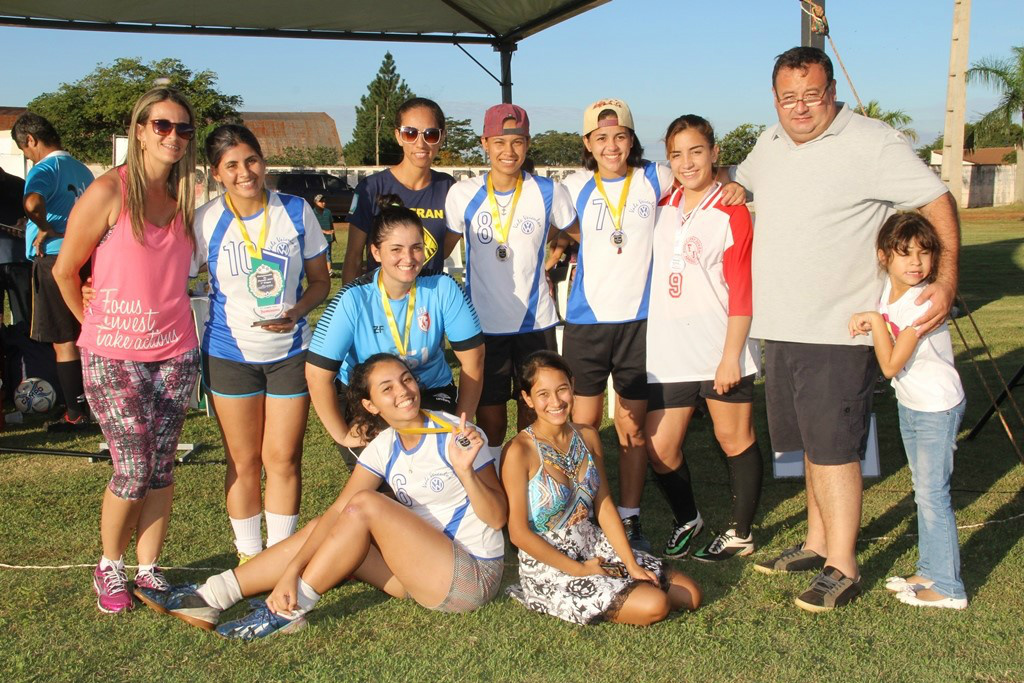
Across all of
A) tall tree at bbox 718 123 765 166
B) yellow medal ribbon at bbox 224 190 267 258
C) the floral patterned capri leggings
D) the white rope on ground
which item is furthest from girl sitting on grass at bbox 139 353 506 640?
tall tree at bbox 718 123 765 166

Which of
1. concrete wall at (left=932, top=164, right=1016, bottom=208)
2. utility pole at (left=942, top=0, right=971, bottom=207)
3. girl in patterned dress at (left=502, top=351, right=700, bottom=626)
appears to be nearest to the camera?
girl in patterned dress at (left=502, top=351, right=700, bottom=626)

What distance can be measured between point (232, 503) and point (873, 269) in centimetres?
274

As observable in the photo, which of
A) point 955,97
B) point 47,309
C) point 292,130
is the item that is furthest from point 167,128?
point 292,130

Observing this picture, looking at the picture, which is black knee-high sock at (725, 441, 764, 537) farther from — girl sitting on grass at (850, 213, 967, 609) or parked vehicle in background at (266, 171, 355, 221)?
parked vehicle in background at (266, 171, 355, 221)

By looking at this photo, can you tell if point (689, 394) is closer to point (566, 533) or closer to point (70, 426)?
point (566, 533)

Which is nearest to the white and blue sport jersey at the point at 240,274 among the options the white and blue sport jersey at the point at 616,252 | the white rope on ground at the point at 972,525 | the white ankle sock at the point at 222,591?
the white ankle sock at the point at 222,591

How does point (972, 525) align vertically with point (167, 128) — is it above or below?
below

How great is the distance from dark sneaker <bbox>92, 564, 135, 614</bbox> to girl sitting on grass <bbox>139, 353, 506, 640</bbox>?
85 mm

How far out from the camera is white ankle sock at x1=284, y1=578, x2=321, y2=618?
11.5 ft

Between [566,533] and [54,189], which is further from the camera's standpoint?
[54,189]

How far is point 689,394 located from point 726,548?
74 cm

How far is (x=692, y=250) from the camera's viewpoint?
4.03m

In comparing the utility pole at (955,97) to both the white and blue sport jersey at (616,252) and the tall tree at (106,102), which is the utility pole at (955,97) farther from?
the tall tree at (106,102)

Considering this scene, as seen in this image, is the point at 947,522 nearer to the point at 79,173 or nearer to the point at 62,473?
the point at 62,473
